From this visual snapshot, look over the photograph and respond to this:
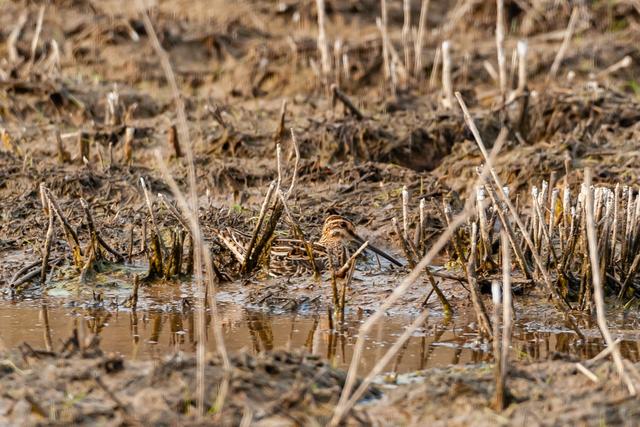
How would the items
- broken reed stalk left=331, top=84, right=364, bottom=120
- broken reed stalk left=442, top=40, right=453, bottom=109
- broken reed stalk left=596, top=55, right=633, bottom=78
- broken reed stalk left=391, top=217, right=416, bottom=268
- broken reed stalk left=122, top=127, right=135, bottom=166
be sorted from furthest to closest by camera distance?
broken reed stalk left=596, top=55, right=633, bottom=78, broken reed stalk left=442, top=40, right=453, bottom=109, broken reed stalk left=331, top=84, right=364, bottom=120, broken reed stalk left=122, top=127, right=135, bottom=166, broken reed stalk left=391, top=217, right=416, bottom=268

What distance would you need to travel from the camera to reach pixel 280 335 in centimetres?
691

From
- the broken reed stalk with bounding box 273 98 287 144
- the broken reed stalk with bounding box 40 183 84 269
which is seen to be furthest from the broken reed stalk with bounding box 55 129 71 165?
the broken reed stalk with bounding box 40 183 84 269

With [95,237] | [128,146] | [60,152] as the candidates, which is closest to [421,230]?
[95,237]

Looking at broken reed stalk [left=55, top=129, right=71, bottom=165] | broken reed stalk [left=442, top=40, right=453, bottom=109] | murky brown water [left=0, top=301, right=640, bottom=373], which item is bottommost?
murky brown water [left=0, top=301, right=640, bottom=373]

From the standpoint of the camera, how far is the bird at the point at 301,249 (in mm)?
7871

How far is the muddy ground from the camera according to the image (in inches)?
201

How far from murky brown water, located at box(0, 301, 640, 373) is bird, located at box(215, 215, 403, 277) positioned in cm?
46

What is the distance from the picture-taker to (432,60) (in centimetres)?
1260

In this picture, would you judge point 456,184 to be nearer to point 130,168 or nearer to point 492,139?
point 492,139

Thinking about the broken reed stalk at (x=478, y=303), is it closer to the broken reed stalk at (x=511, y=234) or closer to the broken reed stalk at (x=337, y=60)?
the broken reed stalk at (x=511, y=234)

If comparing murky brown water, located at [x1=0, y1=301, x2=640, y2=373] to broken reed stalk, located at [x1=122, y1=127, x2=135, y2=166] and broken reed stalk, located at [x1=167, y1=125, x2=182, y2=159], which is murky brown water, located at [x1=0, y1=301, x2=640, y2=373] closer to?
broken reed stalk, located at [x1=122, y1=127, x2=135, y2=166]

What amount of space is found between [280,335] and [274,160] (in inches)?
147

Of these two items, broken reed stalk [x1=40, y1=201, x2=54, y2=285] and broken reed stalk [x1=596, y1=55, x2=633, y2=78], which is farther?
broken reed stalk [x1=596, y1=55, x2=633, y2=78]

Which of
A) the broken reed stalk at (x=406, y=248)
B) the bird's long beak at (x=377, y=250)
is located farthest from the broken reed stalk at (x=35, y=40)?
the broken reed stalk at (x=406, y=248)
